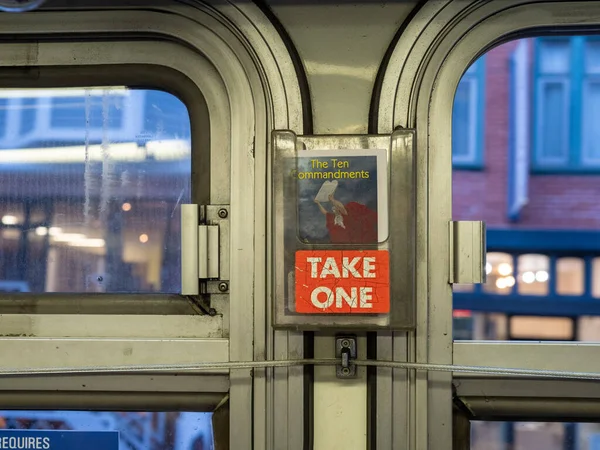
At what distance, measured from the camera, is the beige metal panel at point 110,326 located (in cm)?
162

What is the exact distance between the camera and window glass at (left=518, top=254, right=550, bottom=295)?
5.47 ft

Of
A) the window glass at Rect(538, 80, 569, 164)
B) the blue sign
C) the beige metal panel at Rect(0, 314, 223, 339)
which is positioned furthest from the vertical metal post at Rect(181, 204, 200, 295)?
the window glass at Rect(538, 80, 569, 164)

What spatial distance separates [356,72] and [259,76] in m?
0.28

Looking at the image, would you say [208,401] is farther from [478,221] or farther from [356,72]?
[356,72]

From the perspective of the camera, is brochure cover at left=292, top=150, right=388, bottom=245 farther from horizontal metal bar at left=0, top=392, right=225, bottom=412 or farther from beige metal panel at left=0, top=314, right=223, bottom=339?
horizontal metal bar at left=0, top=392, right=225, bottom=412

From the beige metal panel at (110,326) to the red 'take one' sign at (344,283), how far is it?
0.32 m

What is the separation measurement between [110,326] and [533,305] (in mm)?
1288

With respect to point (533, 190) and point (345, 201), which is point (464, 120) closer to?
point (533, 190)

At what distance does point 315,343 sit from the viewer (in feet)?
5.15

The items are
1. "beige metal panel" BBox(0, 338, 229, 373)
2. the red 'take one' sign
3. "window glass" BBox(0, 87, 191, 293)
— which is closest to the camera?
the red 'take one' sign

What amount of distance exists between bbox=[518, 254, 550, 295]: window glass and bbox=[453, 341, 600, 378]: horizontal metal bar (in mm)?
182

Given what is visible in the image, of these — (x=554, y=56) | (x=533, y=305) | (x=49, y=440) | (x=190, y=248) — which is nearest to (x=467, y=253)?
(x=533, y=305)

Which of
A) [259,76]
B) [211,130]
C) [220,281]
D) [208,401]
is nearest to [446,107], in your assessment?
[259,76]

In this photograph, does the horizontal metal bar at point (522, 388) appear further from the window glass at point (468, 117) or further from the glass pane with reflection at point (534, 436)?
the window glass at point (468, 117)
